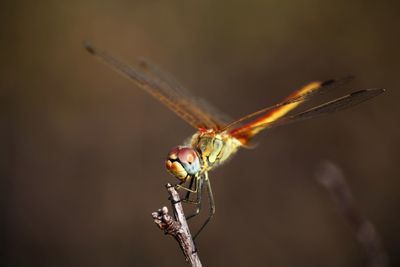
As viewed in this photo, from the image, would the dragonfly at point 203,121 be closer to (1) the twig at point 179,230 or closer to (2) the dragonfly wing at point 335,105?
(2) the dragonfly wing at point 335,105

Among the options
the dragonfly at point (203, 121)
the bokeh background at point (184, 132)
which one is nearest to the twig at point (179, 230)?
the dragonfly at point (203, 121)

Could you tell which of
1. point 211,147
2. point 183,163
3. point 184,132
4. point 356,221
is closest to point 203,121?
point 211,147

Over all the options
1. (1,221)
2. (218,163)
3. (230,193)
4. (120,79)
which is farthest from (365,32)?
(1,221)

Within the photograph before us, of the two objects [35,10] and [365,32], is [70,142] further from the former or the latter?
[365,32]

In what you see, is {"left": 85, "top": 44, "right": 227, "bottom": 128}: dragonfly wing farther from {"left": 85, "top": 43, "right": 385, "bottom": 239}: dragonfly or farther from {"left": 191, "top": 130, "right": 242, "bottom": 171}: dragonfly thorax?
{"left": 191, "top": 130, "right": 242, "bottom": 171}: dragonfly thorax

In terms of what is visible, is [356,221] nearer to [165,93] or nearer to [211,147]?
[211,147]

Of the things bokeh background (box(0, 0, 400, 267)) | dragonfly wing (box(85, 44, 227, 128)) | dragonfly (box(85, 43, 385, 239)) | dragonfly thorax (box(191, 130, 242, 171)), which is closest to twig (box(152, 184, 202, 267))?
dragonfly (box(85, 43, 385, 239))

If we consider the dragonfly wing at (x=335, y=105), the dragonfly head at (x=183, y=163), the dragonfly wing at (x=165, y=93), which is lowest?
the dragonfly head at (x=183, y=163)
